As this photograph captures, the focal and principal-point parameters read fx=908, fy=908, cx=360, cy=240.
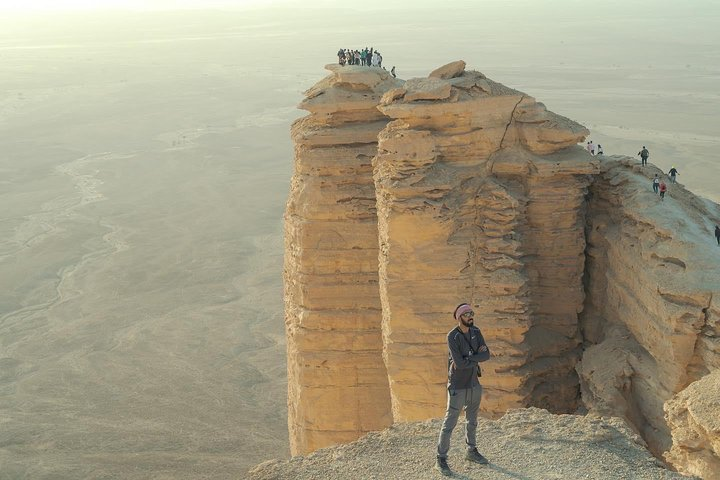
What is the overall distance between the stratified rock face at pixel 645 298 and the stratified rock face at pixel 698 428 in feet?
5.27

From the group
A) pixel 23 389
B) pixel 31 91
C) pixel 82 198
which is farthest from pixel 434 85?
pixel 31 91

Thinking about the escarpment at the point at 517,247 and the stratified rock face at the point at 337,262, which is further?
the stratified rock face at the point at 337,262

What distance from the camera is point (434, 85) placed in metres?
15.2

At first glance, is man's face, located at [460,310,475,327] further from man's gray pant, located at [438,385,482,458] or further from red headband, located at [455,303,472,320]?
man's gray pant, located at [438,385,482,458]

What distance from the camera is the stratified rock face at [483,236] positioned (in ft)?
48.1

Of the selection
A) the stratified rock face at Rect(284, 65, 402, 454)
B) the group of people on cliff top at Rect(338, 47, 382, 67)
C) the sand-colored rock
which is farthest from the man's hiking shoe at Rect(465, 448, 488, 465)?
the group of people on cliff top at Rect(338, 47, 382, 67)

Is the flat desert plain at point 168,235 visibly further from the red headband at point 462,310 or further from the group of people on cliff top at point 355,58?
the red headband at point 462,310

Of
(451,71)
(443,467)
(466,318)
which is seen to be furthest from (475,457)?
(451,71)

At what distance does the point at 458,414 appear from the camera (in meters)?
9.59

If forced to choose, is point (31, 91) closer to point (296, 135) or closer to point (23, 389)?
point (23, 389)

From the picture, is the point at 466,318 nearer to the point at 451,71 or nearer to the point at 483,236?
the point at 483,236

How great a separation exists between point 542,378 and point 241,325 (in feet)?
75.4

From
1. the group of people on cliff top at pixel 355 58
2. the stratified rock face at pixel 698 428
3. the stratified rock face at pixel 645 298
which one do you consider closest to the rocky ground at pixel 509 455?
the stratified rock face at pixel 698 428

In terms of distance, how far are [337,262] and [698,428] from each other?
923 cm
